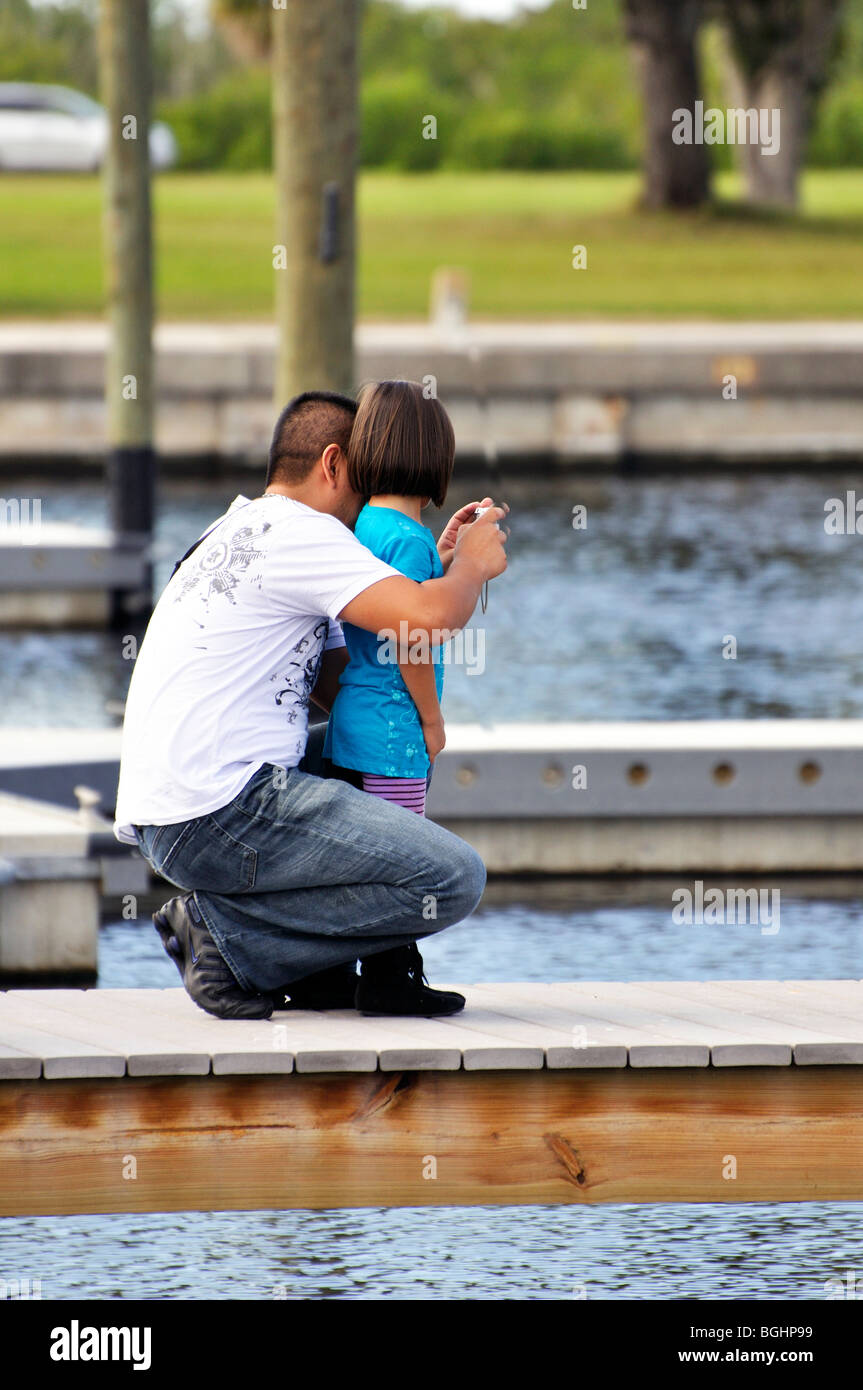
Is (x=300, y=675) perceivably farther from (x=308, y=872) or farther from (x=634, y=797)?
(x=634, y=797)

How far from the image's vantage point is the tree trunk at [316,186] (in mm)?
9172

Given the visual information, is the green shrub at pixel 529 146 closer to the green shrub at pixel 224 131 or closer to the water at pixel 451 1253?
the green shrub at pixel 224 131

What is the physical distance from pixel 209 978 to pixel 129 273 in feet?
28.3

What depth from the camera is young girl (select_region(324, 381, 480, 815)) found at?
5.08 metres

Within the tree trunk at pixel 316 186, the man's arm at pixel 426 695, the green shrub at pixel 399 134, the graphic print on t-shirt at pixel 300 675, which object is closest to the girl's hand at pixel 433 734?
the man's arm at pixel 426 695

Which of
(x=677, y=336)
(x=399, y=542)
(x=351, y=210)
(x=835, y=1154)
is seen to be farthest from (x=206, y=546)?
(x=677, y=336)

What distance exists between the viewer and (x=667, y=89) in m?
35.2

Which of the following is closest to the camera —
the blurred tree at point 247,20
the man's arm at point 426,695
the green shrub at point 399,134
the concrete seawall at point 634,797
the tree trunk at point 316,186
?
the man's arm at point 426,695

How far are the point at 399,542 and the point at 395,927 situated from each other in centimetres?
77

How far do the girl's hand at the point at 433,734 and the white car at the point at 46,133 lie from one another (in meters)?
38.7

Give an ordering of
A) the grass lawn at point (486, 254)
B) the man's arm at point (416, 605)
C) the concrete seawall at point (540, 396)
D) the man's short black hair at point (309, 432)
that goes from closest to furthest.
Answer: the man's arm at point (416, 605)
the man's short black hair at point (309, 432)
the concrete seawall at point (540, 396)
the grass lawn at point (486, 254)

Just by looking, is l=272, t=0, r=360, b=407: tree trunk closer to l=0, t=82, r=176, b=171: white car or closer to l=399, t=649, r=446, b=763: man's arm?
l=399, t=649, r=446, b=763: man's arm

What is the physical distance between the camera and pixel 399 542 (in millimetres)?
5078

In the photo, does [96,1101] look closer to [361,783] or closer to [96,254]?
[361,783]
